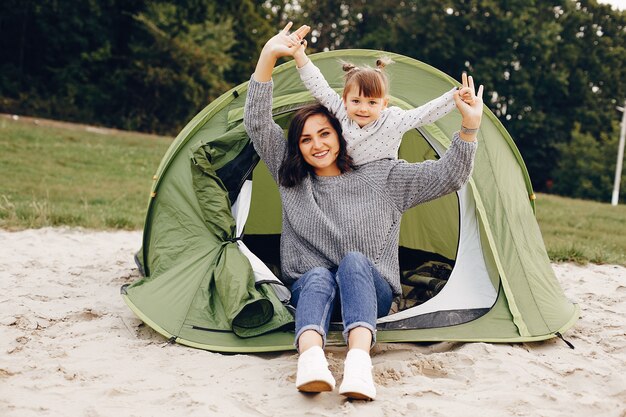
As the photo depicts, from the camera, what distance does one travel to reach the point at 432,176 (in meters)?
3.24

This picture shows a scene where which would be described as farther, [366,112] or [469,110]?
[366,112]

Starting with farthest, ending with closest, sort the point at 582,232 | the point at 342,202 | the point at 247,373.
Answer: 1. the point at 582,232
2. the point at 342,202
3. the point at 247,373

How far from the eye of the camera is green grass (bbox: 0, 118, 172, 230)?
256 inches

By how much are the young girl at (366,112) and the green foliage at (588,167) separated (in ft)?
69.6

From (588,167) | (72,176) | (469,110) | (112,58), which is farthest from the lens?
(588,167)

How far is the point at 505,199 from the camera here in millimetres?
3768

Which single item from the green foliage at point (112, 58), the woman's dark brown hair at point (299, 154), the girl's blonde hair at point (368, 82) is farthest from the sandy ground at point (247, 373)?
the green foliage at point (112, 58)

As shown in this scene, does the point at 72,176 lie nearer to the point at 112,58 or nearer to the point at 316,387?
the point at 316,387

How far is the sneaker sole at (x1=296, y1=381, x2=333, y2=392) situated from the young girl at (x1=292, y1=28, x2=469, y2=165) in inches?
48.6

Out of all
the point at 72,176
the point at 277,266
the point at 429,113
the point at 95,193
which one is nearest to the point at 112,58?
the point at 72,176

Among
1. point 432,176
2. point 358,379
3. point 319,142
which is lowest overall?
point 358,379

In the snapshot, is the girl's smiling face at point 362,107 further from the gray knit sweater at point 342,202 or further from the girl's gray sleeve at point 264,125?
the girl's gray sleeve at point 264,125

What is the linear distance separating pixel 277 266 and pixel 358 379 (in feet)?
6.63

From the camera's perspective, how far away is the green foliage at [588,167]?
23.0 metres
